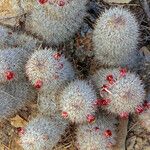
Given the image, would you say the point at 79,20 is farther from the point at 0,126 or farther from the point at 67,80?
the point at 0,126

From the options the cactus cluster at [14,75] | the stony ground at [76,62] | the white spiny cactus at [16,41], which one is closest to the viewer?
the cactus cluster at [14,75]

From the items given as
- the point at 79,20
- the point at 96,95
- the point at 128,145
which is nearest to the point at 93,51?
the point at 79,20

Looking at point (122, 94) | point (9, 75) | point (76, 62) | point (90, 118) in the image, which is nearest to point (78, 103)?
point (90, 118)

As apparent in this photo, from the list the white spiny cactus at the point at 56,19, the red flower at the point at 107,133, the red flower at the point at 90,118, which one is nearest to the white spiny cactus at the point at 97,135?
the red flower at the point at 107,133

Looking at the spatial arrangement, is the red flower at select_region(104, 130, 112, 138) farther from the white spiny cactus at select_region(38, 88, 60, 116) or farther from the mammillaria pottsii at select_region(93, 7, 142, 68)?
the mammillaria pottsii at select_region(93, 7, 142, 68)

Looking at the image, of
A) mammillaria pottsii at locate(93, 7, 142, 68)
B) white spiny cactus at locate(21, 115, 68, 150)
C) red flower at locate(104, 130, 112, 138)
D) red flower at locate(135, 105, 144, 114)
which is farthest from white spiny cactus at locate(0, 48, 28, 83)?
red flower at locate(135, 105, 144, 114)

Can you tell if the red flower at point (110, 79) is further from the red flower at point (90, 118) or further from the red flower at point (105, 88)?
the red flower at point (90, 118)

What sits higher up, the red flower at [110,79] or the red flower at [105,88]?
the red flower at [110,79]
